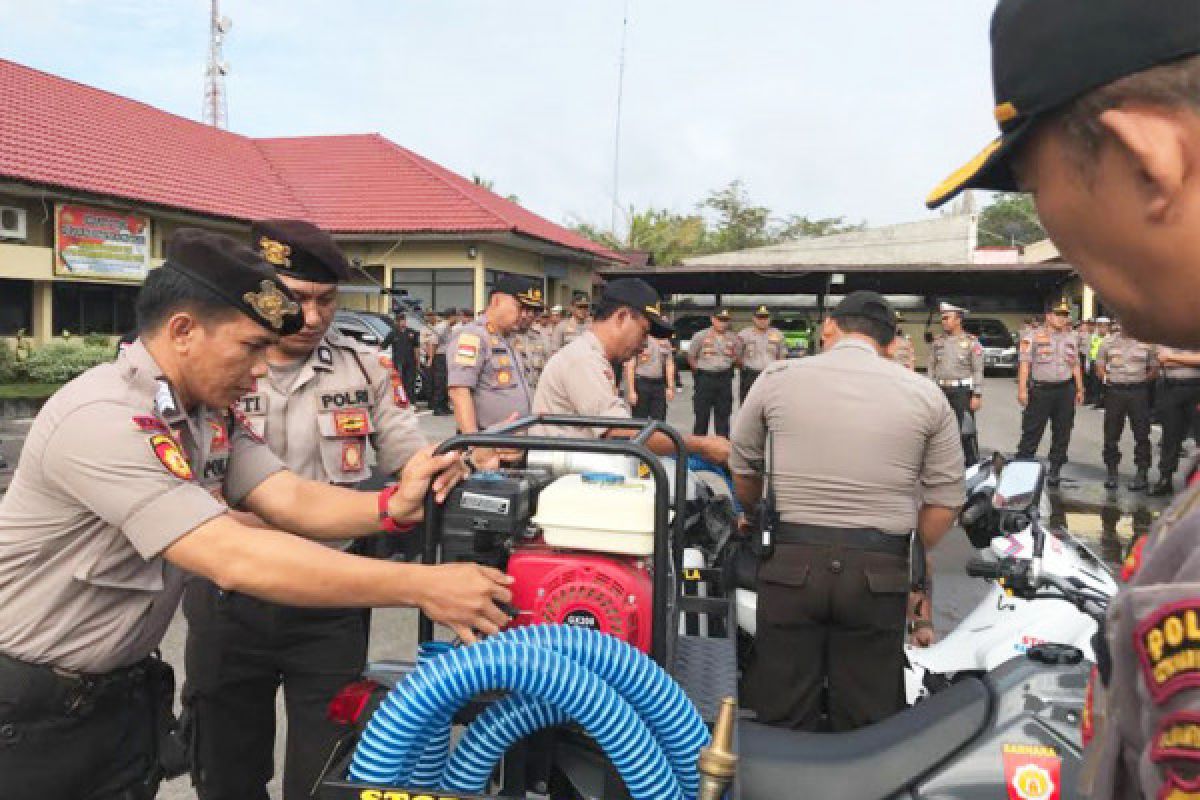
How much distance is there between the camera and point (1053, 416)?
9.49m

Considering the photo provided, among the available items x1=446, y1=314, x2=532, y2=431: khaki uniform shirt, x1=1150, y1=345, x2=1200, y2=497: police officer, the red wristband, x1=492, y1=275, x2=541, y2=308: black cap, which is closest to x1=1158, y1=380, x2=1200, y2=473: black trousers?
x1=1150, y1=345, x2=1200, y2=497: police officer

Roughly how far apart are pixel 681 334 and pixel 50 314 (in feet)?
47.6

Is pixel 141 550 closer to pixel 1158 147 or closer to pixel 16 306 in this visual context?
pixel 1158 147

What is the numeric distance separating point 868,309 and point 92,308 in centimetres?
1586

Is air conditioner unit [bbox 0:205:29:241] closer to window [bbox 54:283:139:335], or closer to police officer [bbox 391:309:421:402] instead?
window [bbox 54:283:139:335]

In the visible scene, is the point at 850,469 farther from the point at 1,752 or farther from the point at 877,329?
the point at 1,752

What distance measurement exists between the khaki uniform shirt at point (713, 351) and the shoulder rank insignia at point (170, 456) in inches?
403

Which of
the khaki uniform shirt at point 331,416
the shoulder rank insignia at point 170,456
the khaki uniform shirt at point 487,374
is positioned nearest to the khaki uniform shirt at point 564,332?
the khaki uniform shirt at point 487,374

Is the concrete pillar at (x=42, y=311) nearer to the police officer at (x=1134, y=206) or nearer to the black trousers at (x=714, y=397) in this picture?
the black trousers at (x=714, y=397)

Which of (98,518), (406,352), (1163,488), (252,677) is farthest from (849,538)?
(406,352)

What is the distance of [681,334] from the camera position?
23.7m

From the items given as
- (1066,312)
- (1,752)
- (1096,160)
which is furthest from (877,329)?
(1066,312)

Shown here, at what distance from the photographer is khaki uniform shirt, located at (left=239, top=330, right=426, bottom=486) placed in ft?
8.62

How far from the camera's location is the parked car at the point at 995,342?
77.6 ft
